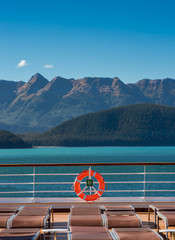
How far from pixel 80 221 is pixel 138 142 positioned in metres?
107

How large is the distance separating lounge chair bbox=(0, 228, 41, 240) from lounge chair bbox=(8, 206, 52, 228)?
199mm

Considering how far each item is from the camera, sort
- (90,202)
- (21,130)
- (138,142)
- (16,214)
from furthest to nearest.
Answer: (21,130), (138,142), (90,202), (16,214)

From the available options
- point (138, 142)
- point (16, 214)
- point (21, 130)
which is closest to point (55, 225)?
point (16, 214)

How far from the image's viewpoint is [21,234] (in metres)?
2.41

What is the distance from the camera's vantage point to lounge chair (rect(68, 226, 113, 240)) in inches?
91.2

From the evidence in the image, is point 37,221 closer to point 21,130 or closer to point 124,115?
point 124,115

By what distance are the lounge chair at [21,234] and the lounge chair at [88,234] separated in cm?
22

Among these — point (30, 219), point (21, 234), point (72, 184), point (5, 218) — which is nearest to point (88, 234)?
point (21, 234)

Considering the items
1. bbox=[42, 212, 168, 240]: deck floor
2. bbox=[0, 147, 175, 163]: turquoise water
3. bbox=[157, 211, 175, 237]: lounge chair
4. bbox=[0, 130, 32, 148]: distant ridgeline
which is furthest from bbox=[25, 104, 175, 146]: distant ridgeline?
bbox=[157, 211, 175, 237]: lounge chair

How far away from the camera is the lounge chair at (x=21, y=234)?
2324 mm

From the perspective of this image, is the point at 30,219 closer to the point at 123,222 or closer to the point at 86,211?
the point at 86,211

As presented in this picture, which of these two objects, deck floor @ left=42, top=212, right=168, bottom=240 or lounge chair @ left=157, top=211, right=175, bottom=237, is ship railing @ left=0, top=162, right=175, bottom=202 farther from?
lounge chair @ left=157, top=211, right=175, bottom=237

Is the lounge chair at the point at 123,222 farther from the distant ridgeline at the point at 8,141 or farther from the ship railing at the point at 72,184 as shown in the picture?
the distant ridgeline at the point at 8,141

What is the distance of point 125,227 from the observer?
2.80 meters
